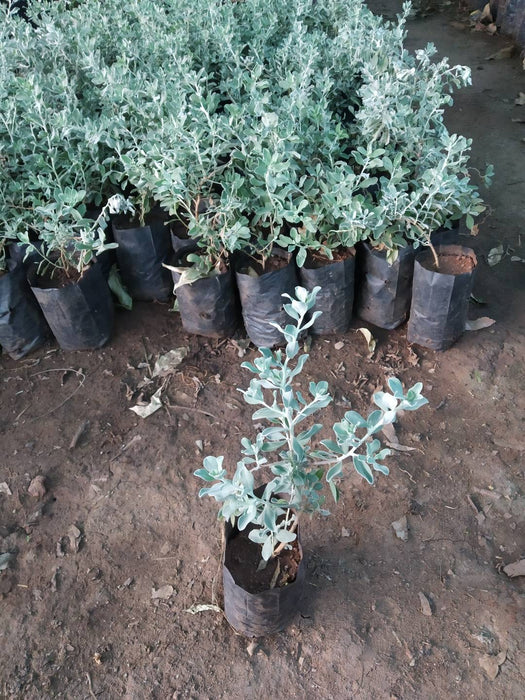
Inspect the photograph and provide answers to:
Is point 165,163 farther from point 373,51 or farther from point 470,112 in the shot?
point 470,112

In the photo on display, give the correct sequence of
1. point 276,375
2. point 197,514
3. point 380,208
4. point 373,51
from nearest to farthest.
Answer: point 276,375 → point 197,514 → point 380,208 → point 373,51

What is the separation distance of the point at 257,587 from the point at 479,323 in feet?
6.17

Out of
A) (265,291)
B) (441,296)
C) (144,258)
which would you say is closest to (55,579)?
(265,291)

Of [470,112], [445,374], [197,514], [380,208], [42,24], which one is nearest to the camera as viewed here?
[197,514]

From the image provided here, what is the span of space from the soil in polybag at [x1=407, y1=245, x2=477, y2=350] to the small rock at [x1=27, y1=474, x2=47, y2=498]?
73.8 inches

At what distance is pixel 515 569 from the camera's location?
2.12m

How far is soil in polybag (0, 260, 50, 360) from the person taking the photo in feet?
9.50

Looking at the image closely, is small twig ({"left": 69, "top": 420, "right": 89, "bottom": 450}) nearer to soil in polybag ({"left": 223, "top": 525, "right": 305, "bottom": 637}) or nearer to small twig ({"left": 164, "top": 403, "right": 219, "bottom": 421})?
small twig ({"left": 164, "top": 403, "right": 219, "bottom": 421})

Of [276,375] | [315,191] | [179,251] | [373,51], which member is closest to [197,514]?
[276,375]

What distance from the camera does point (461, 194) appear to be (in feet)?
9.19

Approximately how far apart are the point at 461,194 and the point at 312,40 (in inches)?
55.4

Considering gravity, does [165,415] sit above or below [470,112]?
below

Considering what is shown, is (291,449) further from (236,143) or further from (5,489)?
(236,143)

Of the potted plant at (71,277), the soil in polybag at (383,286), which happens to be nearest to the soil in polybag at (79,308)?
the potted plant at (71,277)
